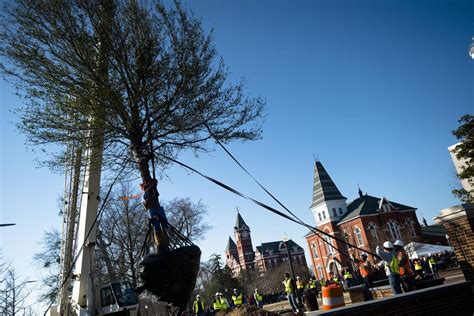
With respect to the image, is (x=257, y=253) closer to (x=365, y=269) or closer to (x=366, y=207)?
(x=366, y=207)

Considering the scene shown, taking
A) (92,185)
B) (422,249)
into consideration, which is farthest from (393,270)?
(422,249)

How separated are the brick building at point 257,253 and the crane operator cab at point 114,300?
237ft

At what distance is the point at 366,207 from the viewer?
1891 inches

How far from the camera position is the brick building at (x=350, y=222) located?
46.0m

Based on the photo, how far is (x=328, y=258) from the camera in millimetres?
50594

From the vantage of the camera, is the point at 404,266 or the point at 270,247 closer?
the point at 404,266

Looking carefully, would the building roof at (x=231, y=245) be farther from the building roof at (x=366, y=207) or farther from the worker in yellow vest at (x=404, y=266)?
the worker in yellow vest at (x=404, y=266)

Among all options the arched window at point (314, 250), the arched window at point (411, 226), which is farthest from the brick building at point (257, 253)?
the arched window at point (411, 226)

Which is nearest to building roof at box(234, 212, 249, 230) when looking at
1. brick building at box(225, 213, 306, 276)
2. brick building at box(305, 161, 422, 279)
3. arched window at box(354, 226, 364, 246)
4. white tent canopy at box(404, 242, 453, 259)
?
brick building at box(225, 213, 306, 276)

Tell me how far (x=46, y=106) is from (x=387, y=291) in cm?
981

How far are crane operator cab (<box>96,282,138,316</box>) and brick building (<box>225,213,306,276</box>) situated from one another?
72239 millimetres

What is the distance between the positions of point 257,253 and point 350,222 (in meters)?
38.6

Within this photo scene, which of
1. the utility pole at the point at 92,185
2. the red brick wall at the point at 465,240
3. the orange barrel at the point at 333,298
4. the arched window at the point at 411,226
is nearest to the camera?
the utility pole at the point at 92,185

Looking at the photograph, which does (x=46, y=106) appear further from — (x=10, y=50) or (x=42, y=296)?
(x=42, y=296)
